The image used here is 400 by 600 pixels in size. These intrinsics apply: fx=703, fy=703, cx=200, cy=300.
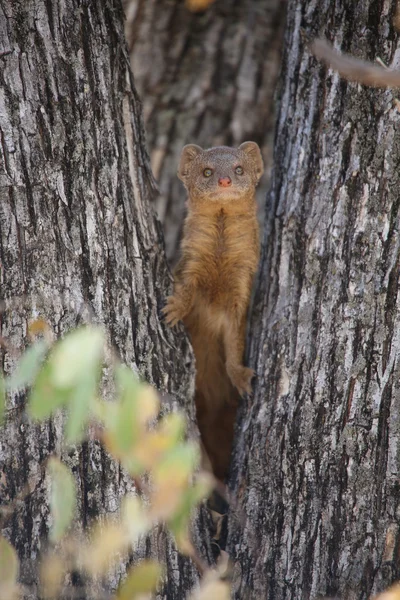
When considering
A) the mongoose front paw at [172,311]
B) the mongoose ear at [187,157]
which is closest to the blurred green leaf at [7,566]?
the mongoose front paw at [172,311]

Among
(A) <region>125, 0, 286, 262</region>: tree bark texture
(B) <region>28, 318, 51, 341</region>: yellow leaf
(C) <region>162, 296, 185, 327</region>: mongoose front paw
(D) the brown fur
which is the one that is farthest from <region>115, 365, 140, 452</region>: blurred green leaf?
(A) <region>125, 0, 286, 262</region>: tree bark texture

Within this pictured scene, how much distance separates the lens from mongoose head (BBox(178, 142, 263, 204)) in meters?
3.85

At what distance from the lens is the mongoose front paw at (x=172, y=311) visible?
3.34 meters

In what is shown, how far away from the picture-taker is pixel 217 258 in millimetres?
4109

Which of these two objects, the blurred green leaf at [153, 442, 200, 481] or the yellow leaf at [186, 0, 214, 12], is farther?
the yellow leaf at [186, 0, 214, 12]

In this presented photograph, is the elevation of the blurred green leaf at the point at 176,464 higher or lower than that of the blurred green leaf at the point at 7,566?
higher

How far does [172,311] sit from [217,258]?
0.81m

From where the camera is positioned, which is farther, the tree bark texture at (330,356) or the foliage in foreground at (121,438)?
the tree bark texture at (330,356)

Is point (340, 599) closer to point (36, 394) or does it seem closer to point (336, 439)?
point (336, 439)

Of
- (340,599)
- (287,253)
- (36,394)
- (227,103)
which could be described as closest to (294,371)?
(287,253)

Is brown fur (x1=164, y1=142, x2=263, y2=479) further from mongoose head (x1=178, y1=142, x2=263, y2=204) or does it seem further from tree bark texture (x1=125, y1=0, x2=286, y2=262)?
tree bark texture (x1=125, y1=0, x2=286, y2=262)

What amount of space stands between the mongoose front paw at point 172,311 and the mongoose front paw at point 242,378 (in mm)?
436

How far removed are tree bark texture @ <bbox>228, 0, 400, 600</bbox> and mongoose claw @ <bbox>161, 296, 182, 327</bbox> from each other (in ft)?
1.33

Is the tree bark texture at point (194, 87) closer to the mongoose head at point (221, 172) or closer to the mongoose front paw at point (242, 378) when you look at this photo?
the mongoose head at point (221, 172)
